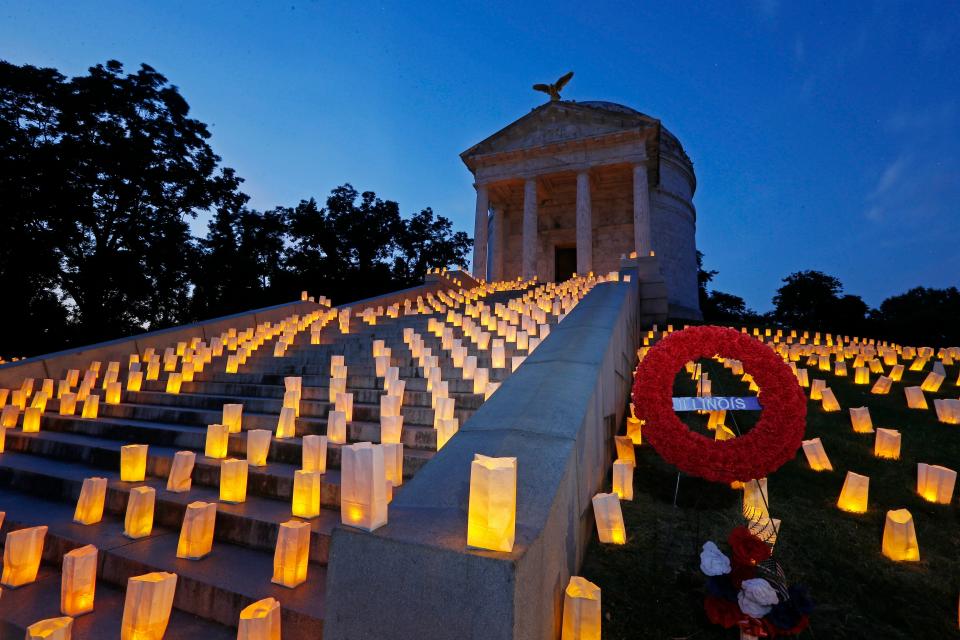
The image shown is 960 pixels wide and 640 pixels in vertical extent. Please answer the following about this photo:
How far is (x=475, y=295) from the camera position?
16125 millimetres

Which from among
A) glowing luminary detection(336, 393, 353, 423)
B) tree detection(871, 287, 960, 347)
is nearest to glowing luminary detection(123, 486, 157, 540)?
glowing luminary detection(336, 393, 353, 423)

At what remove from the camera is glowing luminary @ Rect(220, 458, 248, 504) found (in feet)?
11.8

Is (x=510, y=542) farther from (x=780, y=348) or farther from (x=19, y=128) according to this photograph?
(x=19, y=128)

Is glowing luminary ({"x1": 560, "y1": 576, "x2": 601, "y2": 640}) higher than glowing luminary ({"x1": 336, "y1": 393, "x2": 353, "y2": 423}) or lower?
lower

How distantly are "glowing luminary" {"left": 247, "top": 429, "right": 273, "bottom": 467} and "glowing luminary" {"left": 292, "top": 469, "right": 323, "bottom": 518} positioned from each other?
3.24 ft

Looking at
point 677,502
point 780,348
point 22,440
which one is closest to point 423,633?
point 677,502

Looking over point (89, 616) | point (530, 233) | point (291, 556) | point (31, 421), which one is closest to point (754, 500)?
point (291, 556)

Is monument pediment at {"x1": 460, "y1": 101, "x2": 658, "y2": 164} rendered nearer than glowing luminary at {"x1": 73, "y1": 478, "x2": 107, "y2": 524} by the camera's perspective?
No

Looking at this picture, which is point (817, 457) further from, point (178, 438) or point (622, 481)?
point (178, 438)

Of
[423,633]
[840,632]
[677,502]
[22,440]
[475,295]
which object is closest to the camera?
[423,633]

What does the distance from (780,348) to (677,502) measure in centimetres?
743

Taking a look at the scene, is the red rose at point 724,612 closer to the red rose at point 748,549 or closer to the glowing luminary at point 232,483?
the red rose at point 748,549

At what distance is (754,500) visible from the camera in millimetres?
3355

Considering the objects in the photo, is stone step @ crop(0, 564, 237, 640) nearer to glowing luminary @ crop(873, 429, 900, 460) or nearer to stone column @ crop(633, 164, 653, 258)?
glowing luminary @ crop(873, 429, 900, 460)
